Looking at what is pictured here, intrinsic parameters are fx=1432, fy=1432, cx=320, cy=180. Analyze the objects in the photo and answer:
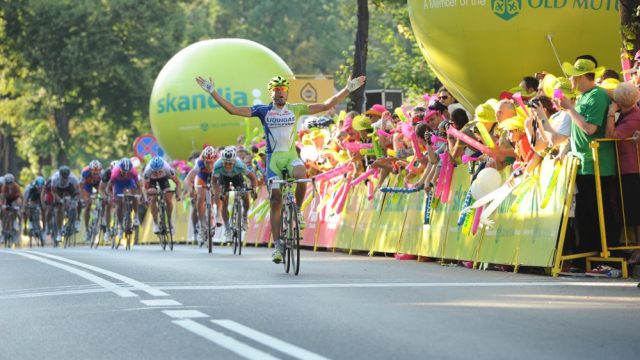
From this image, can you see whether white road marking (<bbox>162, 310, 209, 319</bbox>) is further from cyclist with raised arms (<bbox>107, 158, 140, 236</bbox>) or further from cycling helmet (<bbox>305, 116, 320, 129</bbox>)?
cyclist with raised arms (<bbox>107, 158, 140, 236</bbox>)

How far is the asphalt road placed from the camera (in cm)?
880

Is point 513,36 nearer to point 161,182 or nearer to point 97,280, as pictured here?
point 97,280

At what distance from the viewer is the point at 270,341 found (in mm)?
9047

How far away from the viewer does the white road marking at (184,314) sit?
10637mm

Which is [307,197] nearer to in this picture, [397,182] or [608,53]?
[397,182]

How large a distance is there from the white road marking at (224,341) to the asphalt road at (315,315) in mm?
10

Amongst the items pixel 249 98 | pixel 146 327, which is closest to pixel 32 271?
pixel 146 327

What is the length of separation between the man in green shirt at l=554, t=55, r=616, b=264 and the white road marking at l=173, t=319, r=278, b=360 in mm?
5724

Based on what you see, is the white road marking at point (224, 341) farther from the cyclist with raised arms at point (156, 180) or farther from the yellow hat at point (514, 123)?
the cyclist with raised arms at point (156, 180)

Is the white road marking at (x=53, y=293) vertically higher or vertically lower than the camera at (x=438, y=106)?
lower

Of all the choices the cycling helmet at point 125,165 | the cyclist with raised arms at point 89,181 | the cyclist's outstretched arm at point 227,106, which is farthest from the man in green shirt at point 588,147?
the cyclist with raised arms at point 89,181

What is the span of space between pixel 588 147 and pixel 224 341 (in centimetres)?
661

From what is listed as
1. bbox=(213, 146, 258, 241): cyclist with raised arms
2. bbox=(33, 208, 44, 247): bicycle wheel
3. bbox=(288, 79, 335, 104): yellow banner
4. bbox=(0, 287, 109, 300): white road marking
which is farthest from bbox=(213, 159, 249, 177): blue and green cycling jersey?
bbox=(33, 208, 44, 247): bicycle wheel

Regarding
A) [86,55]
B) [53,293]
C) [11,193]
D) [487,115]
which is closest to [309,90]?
[11,193]
